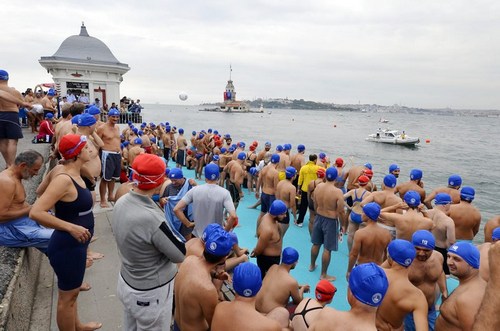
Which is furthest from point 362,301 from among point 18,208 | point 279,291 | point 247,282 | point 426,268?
point 18,208

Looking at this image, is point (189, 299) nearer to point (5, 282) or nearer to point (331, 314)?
point (331, 314)

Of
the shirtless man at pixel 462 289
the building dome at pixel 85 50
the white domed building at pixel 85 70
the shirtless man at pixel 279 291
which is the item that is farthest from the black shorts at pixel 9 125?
the building dome at pixel 85 50

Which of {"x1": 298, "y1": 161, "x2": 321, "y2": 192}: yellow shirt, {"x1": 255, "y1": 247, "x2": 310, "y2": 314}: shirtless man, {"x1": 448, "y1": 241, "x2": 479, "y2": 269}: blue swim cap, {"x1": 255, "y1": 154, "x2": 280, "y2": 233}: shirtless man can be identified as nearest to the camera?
{"x1": 448, "y1": 241, "x2": 479, "y2": 269}: blue swim cap

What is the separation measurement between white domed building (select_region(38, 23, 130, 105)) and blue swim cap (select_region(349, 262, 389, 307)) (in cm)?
1884

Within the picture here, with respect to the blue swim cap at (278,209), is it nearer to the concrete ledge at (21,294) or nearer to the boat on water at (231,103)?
the concrete ledge at (21,294)

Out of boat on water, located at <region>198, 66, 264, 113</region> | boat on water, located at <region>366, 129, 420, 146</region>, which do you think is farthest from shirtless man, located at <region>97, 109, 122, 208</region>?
boat on water, located at <region>198, 66, 264, 113</region>

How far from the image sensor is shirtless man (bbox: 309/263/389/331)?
205cm

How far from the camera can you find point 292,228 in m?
7.81

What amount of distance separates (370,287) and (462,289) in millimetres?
1109

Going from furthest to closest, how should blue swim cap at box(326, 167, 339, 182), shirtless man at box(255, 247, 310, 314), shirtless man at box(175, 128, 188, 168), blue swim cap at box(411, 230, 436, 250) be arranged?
shirtless man at box(175, 128, 188, 168) → blue swim cap at box(326, 167, 339, 182) → shirtless man at box(255, 247, 310, 314) → blue swim cap at box(411, 230, 436, 250)

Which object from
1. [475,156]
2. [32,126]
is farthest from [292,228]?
[475,156]

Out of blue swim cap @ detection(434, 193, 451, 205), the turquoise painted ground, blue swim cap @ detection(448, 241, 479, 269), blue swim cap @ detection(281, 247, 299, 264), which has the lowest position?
the turquoise painted ground

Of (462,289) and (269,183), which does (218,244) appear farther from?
(269,183)

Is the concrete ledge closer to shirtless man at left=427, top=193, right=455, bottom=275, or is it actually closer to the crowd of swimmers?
the crowd of swimmers
